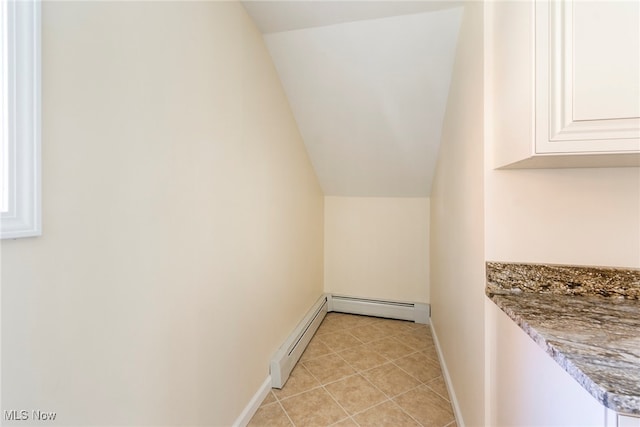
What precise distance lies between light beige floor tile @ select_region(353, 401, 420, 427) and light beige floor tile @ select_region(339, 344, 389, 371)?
0.42 metres

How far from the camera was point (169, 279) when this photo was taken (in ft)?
3.67

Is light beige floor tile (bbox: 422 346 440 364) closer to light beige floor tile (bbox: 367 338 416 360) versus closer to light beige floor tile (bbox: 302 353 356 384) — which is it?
light beige floor tile (bbox: 367 338 416 360)

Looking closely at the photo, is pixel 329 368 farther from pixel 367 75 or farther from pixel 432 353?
pixel 367 75

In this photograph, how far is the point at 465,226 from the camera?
1525mm

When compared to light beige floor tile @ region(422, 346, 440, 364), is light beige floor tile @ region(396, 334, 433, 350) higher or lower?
higher

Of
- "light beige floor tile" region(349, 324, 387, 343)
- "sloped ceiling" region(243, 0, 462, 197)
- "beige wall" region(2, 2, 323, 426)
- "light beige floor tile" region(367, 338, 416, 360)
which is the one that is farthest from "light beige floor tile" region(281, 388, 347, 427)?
"sloped ceiling" region(243, 0, 462, 197)

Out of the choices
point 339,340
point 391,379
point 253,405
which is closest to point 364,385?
point 391,379

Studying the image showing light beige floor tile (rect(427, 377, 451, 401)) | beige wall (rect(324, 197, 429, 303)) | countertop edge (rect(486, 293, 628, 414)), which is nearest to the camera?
countertop edge (rect(486, 293, 628, 414))

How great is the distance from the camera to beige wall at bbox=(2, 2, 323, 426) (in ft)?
2.42

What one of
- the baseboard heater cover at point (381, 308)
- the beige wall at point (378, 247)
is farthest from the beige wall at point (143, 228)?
the beige wall at point (378, 247)

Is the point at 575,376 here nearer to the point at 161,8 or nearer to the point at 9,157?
the point at 9,157

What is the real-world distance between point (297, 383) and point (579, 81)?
225 cm

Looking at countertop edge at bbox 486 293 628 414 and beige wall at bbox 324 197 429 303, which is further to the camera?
beige wall at bbox 324 197 429 303

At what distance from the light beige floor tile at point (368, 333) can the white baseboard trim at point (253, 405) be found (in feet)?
3.63
